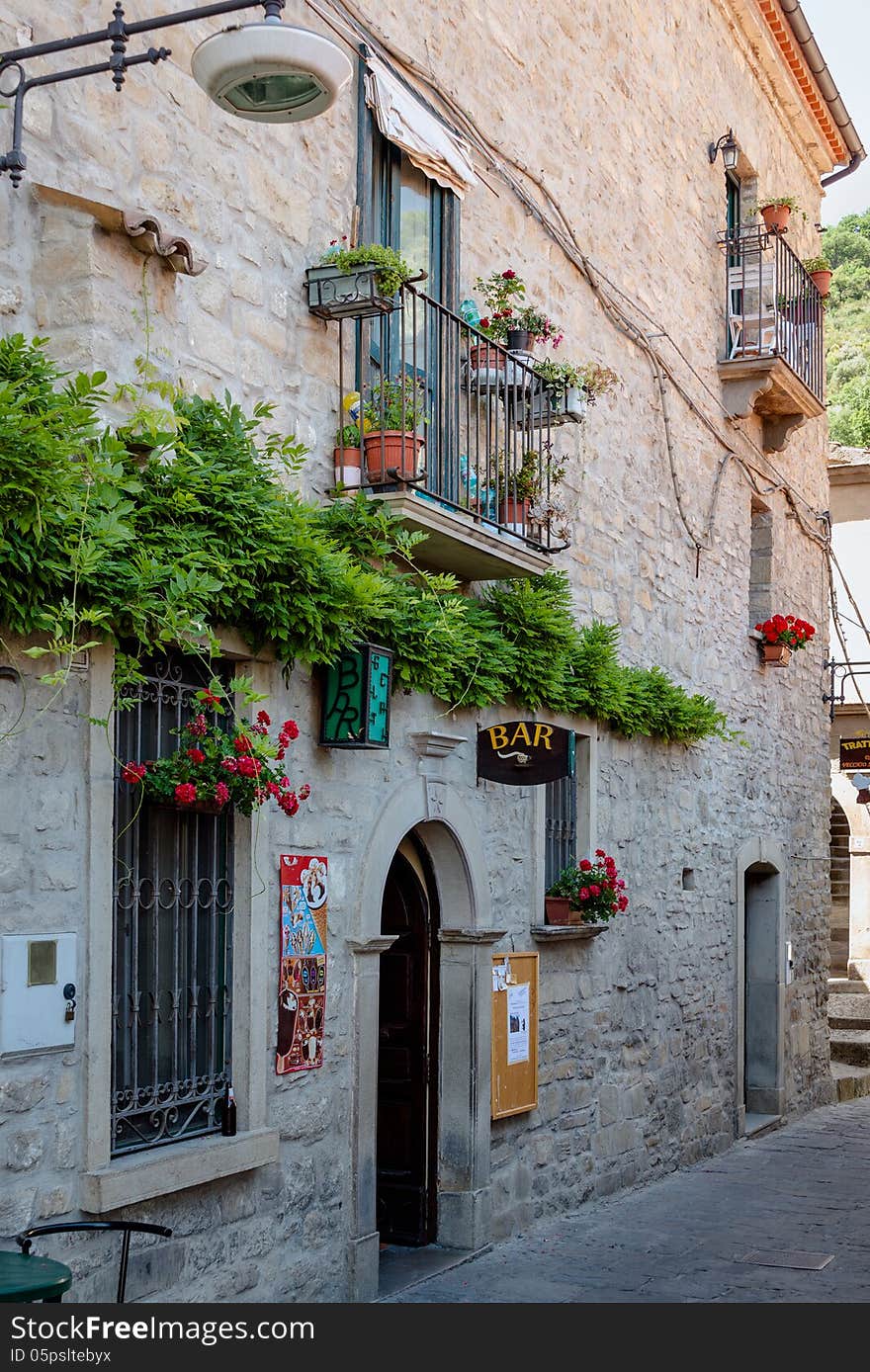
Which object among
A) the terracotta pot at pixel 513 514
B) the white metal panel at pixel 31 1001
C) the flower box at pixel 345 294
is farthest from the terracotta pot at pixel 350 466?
the white metal panel at pixel 31 1001

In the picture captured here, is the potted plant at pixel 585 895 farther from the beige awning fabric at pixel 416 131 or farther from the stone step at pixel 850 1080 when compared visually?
the stone step at pixel 850 1080

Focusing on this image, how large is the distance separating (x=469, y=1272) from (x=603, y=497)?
16.1 ft

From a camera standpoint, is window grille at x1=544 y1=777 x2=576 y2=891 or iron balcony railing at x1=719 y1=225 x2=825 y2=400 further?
iron balcony railing at x1=719 y1=225 x2=825 y2=400

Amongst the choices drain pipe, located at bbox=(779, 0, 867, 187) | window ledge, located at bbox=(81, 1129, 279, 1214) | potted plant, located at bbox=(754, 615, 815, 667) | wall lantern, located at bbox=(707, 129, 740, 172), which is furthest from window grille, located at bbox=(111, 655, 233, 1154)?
drain pipe, located at bbox=(779, 0, 867, 187)

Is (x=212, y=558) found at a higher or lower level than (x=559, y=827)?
higher

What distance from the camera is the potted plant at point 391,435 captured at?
6812mm

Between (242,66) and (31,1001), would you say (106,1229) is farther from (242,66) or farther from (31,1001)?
(242,66)

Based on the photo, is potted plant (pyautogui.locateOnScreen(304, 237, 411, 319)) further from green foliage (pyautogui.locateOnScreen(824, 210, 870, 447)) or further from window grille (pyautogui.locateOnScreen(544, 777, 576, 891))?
green foliage (pyautogui.locateOnScreen(824, 210, 870, 447))

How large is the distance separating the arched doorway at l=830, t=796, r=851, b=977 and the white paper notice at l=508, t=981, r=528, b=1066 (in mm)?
15729

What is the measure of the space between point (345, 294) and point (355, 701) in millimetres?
1758

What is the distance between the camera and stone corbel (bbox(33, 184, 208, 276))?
5367mm

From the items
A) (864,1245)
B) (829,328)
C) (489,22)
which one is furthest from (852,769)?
(829,328)

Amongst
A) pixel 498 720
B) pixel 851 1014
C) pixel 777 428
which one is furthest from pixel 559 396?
pixel 851 1014

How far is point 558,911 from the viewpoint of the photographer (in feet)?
29.6
